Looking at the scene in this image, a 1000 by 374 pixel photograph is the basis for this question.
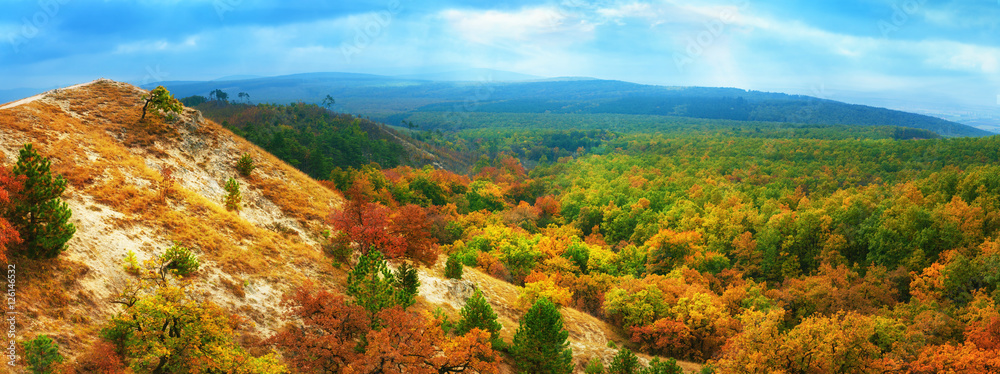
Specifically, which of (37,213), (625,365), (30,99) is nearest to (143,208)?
(37,213)

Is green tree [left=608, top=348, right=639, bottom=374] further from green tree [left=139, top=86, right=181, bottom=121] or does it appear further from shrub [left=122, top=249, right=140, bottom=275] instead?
green tree [left=139, top=86, right=181, bottom=121]

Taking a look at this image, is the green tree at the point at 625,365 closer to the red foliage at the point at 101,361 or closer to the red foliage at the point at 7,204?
the red foliage at the point at 101,361

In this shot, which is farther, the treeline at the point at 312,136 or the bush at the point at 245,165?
the treeline at the point at 312,136

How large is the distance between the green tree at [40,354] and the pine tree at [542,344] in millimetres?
20596

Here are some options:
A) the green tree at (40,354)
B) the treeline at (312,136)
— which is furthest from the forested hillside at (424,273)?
the treeline at (312,136)

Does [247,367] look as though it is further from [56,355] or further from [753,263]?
[753,263]

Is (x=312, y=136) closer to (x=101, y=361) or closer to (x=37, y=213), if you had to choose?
(x=37, y=213)

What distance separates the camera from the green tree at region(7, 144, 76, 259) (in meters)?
17.5

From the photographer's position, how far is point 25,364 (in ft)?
46.2

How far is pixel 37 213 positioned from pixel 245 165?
19308 millimetres

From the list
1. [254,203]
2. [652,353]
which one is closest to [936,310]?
[652,353]

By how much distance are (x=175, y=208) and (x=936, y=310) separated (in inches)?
2311

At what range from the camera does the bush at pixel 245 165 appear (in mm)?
36656

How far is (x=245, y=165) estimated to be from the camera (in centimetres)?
3675
